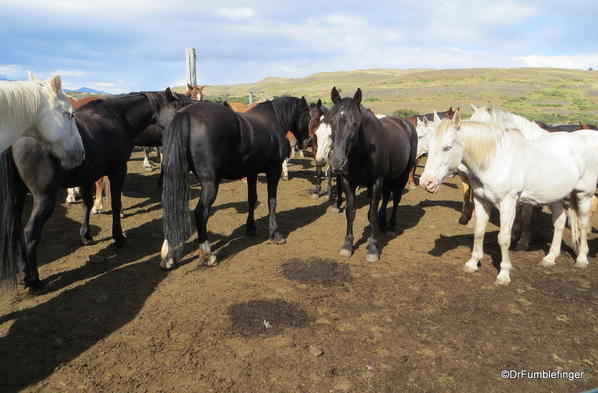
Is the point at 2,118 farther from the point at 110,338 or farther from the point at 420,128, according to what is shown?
the point at 420,128

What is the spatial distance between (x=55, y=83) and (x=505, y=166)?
16.7 feet

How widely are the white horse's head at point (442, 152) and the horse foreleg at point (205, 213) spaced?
108 inches

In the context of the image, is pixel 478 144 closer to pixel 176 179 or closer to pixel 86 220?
pixel 176 179

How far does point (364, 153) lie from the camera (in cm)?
521

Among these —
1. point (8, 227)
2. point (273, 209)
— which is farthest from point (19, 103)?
point (273, 209)

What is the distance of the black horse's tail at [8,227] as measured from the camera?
3.56m

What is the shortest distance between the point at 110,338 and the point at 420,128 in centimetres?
1015

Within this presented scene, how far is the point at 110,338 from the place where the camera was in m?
3.39

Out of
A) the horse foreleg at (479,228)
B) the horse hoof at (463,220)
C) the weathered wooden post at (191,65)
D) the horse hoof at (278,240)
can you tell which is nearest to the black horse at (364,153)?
the horse hoof at (278,240)

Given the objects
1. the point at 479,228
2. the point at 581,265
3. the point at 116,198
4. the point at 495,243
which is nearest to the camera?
the point at 479,228

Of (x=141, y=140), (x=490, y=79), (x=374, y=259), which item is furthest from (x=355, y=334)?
(x=490, y=79)

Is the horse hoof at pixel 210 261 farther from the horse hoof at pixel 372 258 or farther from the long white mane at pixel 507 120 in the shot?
the long white mane at pixel 507 120

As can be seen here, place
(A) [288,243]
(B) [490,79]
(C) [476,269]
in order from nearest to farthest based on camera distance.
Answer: (C) [476,269]
(A) [288,243]
(B) [490,79]

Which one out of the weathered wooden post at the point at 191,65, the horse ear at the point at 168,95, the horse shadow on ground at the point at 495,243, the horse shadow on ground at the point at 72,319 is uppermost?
the weathered wooden post at the point at 191,65
